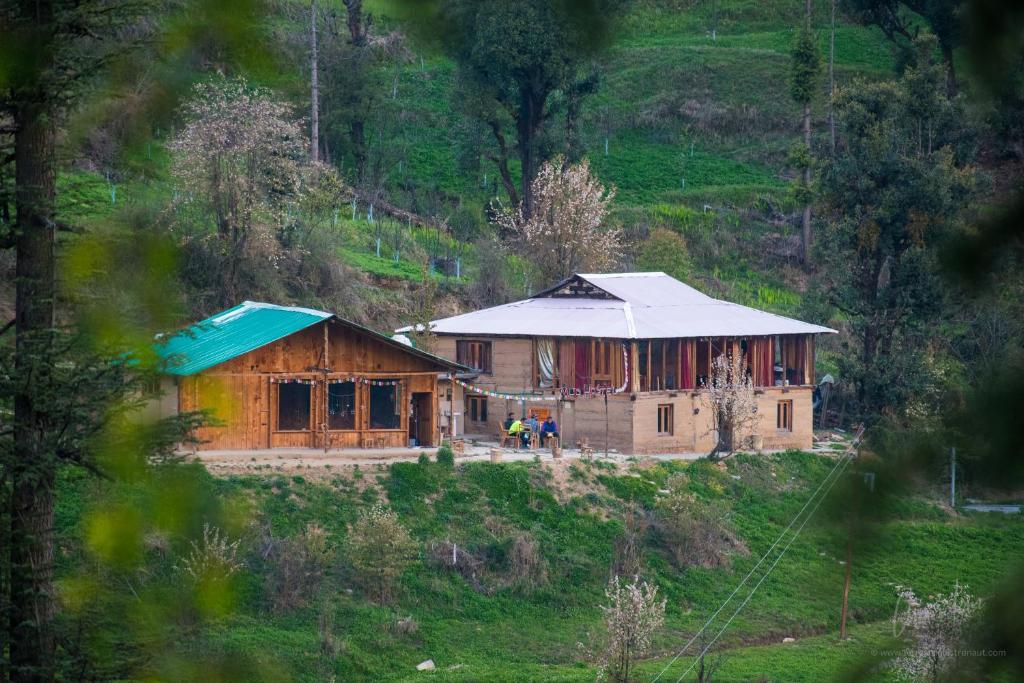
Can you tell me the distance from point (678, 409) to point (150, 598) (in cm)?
2842

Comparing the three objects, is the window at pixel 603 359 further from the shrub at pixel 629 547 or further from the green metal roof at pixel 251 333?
the shrub at pixel 629 547

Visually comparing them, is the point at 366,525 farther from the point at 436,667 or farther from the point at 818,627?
the point at 818,627

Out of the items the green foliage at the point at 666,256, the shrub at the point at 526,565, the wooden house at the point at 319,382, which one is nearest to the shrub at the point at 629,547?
the shrub at the point at 526,565

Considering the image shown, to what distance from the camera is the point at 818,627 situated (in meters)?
29.0

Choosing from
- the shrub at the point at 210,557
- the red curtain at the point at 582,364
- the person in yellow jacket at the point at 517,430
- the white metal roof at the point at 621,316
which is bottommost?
the shrub at the point at 210,557

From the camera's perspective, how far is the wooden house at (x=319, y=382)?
1220 inches

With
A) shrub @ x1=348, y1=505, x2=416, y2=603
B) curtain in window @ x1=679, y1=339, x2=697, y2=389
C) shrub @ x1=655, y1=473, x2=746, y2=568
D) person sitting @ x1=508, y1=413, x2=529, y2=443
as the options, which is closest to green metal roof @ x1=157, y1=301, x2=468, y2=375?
person sitting @ x1=508, y1=413, x2=529, y2=443

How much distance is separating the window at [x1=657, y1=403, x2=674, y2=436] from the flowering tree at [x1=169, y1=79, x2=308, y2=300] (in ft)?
44.9

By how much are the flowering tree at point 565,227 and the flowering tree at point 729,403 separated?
524 inches

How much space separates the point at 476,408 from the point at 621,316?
17.0 ft

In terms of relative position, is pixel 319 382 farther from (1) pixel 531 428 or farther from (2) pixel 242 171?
(2) pixel 242 171

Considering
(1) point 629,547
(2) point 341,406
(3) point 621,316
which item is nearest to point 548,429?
(3) point 621,316

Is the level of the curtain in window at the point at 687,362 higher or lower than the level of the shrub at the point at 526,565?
higher

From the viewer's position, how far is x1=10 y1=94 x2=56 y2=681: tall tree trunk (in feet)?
29.9
